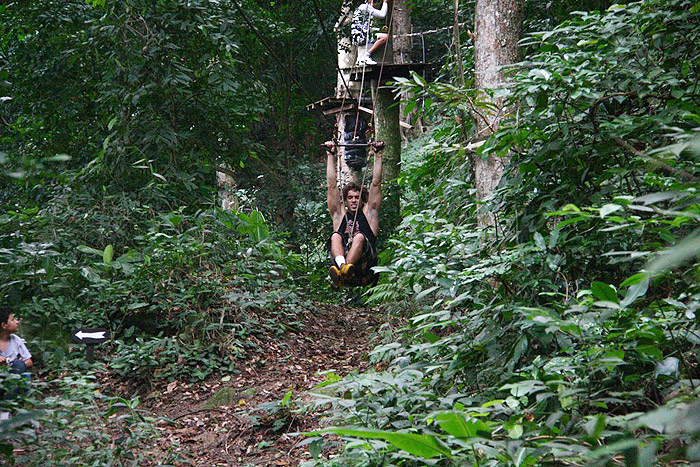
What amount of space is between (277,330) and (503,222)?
347cm

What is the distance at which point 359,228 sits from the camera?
6.49 m

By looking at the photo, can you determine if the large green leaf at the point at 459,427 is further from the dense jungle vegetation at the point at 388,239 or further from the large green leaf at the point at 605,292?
the large green leaf at the point at 605,292

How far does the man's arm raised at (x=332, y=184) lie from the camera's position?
6207 millimetres

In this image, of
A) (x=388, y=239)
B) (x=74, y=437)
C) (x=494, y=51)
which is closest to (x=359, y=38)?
(x=388, y=239)

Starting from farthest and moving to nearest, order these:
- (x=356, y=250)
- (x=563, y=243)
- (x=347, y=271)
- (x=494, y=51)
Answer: (x=356, y=250) < (x=347, y=271) < (x=494, y=51) < (x=563, y=243)

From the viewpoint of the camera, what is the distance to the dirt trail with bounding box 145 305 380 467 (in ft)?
14.6

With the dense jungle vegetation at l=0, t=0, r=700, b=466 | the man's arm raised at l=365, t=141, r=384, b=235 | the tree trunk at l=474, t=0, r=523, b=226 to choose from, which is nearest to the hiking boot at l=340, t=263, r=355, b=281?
the dense jungle vegetation at l=0, t=0, r=700, b=466

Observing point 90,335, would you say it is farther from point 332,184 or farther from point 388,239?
point 388,239

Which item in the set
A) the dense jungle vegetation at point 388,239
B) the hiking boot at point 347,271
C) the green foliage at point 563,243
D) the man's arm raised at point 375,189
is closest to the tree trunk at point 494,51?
the dense jungle vegetation at point 388,239

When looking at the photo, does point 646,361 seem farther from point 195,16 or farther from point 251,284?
point 195,16

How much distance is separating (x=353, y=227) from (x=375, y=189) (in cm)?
46

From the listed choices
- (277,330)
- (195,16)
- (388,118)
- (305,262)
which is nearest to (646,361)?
(277,330)

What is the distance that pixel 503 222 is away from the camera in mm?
3729

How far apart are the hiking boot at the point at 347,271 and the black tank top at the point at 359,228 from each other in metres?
0.38
